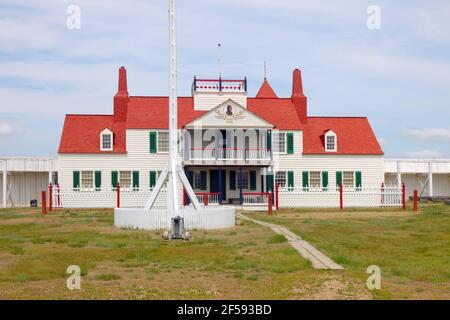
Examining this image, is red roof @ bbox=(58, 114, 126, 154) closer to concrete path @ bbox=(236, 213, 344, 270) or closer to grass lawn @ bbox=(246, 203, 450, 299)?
grass lawn @ bbox=(246, 203, 450, 299)

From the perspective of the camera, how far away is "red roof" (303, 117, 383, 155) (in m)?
42.3

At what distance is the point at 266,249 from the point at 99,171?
83.3 feet

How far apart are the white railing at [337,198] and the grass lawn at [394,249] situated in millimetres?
11616

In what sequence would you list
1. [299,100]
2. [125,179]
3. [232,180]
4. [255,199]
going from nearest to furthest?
[255,199], [125,179], [232,180], [299,100]

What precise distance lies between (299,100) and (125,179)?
43.3 feet

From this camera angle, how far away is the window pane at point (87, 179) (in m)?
40.2

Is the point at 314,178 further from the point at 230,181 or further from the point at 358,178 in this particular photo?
the point at 230,181

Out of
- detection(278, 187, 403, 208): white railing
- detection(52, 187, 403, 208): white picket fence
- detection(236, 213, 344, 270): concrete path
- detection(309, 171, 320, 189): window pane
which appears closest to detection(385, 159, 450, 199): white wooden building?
detection(52, 187, 403, 208): white picket fence

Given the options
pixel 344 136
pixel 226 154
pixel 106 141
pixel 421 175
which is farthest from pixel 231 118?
pixel 421 175

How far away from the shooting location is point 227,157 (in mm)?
38688

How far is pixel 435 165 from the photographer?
46.9 meters

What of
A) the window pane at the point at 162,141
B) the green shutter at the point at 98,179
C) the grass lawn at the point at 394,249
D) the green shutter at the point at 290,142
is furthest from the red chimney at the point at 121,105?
the grass lawn at the point at 394,249
